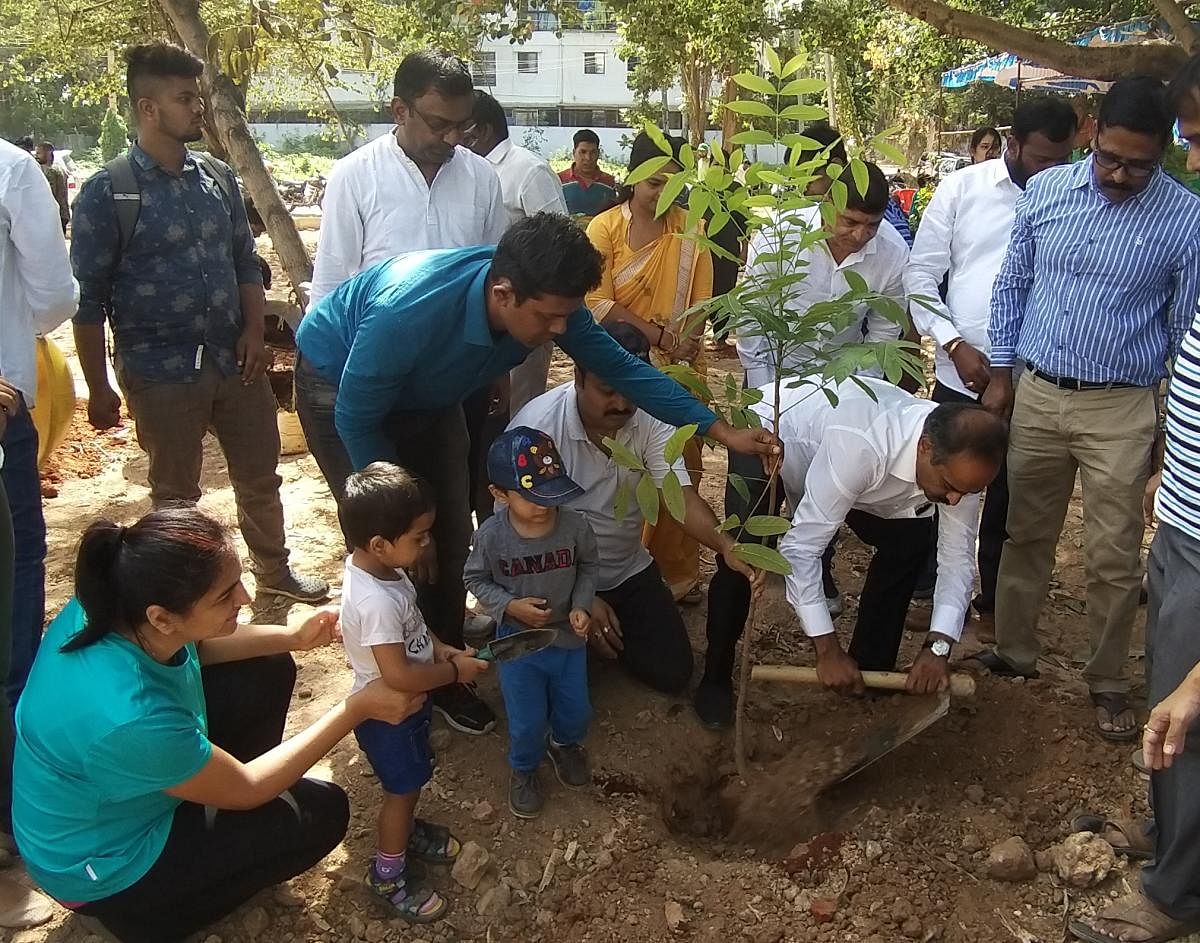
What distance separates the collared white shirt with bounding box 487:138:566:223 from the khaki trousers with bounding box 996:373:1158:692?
1.97 m

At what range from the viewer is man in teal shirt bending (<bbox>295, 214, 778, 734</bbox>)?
2.22 m

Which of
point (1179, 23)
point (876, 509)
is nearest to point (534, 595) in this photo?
point (876, 509)

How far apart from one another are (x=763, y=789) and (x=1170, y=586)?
1.22m

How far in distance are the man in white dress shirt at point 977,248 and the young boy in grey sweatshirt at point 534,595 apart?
1.50 meters

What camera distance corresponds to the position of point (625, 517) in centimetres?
298

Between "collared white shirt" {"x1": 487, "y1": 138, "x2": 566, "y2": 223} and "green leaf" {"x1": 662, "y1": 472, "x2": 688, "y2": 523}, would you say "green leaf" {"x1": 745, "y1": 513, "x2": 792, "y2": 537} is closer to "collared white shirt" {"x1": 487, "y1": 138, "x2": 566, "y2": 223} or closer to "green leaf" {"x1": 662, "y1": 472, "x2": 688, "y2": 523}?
"green leaf" {"x1": 662, "y1": 472, "x2": 688, "y2": 523}

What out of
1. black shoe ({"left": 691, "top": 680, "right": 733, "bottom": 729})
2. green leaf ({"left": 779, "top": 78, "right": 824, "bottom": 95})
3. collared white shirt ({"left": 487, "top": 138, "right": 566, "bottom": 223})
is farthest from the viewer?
collared white shirt ({"left": 487, "top": 138, "right": 566, "bottom": 223})

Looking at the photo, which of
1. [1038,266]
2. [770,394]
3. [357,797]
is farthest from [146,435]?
[1038,266]

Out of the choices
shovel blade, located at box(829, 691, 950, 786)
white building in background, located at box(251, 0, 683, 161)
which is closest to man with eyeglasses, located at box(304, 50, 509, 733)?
shovel blade, located at box(829, 691, 950, 786)

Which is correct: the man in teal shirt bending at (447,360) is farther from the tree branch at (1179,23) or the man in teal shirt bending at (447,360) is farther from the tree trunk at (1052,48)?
the tree branch at (1179,23)

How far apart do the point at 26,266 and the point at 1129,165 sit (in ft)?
9.79

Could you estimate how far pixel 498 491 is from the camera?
2.51 m

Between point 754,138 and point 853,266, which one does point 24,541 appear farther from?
point 853,266

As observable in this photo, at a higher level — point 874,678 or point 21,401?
point 21,401
